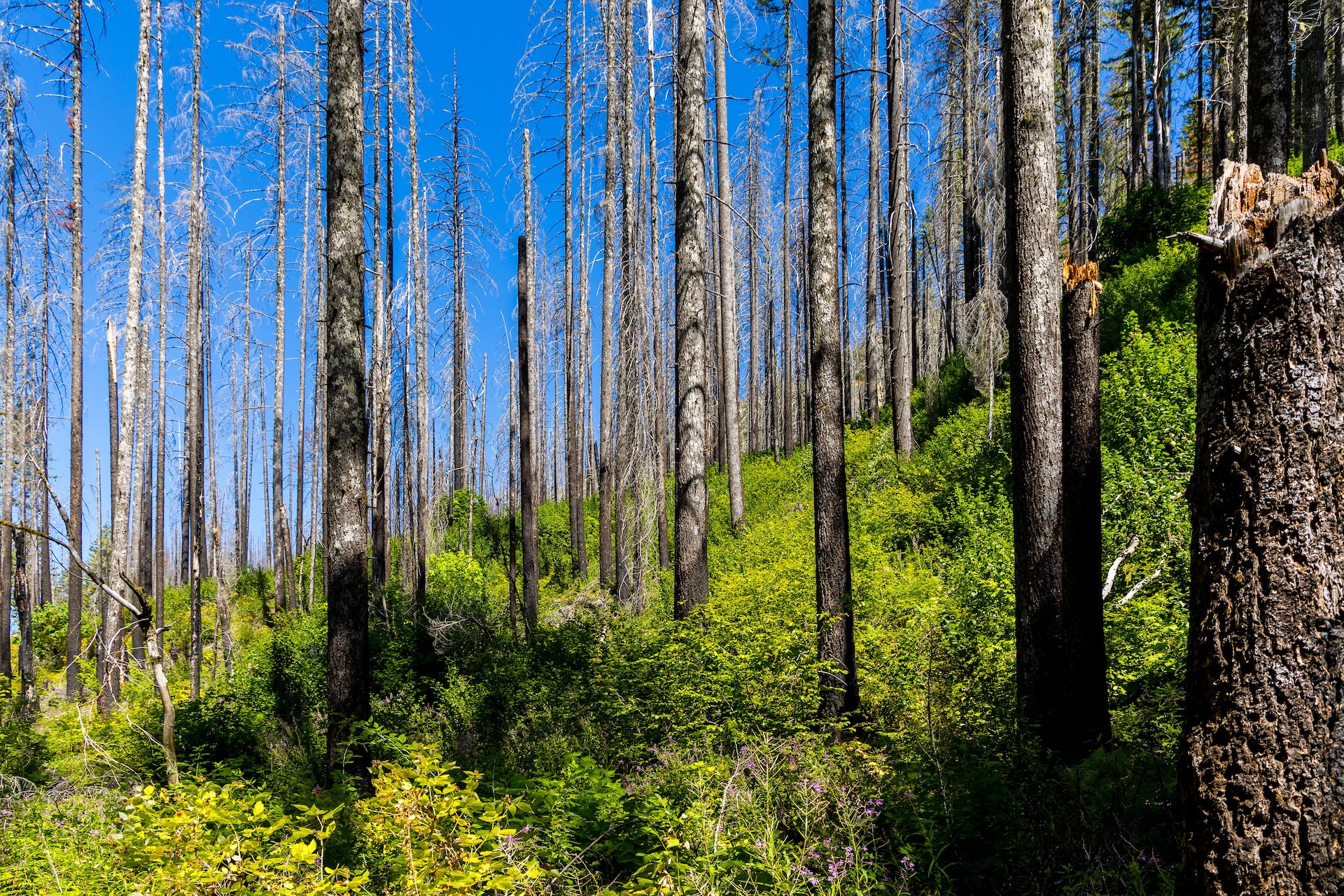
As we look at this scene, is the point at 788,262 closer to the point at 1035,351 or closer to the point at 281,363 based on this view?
the point at 281,363

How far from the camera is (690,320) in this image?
8.17 metres

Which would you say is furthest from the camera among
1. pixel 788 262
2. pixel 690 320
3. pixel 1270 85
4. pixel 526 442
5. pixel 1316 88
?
pixel 788 262

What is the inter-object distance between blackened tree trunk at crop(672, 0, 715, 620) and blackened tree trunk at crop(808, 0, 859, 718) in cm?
198

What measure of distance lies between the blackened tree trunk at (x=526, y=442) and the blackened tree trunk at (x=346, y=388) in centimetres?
637

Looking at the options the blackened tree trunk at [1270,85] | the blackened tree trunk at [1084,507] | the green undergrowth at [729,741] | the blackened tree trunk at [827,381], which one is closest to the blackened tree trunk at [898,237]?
the green undergrowth at [729,741]

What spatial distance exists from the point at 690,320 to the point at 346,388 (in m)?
3.88

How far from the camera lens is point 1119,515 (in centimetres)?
739

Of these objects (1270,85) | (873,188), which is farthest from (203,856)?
(873,188)

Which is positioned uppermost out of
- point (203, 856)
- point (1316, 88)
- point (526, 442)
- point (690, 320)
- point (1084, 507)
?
point (1316, 88)

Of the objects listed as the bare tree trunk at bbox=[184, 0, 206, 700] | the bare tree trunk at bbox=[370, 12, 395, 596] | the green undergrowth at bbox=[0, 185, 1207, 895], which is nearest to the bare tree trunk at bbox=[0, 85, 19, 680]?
the bare tree trunk at bbox=[184, 0, 206, 700]

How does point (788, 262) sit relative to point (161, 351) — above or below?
above

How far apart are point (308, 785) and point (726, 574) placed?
7.52 meters

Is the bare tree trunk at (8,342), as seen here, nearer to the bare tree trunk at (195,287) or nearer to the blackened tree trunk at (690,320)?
the bare tree trunk at (195,287)

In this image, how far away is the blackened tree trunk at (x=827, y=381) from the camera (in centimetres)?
599
